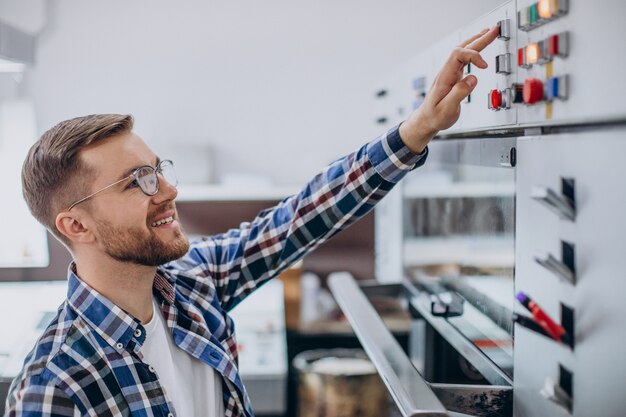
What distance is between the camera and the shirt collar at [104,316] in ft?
3.82

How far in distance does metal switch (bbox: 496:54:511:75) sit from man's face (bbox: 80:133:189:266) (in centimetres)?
64

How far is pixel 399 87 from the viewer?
1797 millimetres

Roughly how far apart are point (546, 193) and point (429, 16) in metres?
2.15

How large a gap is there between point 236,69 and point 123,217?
181cm

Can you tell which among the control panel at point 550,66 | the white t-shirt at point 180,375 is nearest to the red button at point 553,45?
the control panel at point 550,66

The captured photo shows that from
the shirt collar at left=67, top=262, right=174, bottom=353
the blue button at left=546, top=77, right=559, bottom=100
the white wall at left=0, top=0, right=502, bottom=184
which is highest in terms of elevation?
the white wall at left=0, top=0, right=502, bottom=184

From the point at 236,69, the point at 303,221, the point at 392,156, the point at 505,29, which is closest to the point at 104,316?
the point at 303,221

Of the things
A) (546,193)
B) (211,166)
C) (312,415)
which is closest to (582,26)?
(546,193)

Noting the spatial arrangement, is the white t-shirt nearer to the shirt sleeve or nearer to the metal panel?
the shirt sleeve

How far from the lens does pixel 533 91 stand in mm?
889

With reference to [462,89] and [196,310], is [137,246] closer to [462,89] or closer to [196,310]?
[196,310]

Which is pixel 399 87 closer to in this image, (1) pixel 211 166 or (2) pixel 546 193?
(2) pixel 546 193

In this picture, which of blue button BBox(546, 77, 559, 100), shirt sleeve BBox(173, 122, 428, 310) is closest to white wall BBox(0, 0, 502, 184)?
shirt sleeve BBox(173, 122, 428, 310)

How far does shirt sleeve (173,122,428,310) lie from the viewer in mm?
1295
